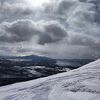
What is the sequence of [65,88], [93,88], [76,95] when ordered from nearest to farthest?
[76,95], [93,88], [65,88]

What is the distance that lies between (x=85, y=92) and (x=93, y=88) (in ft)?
1.28

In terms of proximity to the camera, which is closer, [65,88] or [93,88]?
[93,88]

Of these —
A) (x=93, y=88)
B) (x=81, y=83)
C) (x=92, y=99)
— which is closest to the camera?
(x=92, y=99)

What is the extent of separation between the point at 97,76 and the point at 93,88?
177 centimetres

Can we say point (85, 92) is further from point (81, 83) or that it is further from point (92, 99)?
point (81, 83)

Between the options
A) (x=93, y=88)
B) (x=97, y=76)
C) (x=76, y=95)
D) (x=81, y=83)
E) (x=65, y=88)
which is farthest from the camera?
(x=97, y=76)

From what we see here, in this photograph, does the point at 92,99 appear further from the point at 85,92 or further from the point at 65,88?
the point at 65,88

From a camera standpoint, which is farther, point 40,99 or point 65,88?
point 65,88

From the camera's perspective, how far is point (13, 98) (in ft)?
20.1

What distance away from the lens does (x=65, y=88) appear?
20.6ft

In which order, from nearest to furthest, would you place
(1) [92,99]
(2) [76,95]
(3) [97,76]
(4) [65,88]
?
(1) [92,99] → (2) [76,95] → (4) [65,88] → (3) [97,76]

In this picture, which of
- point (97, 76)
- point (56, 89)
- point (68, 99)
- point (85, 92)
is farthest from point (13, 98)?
point (97, 76)

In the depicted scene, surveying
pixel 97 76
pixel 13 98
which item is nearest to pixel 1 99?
pixel 13 98

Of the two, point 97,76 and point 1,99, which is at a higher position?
point 97,76
